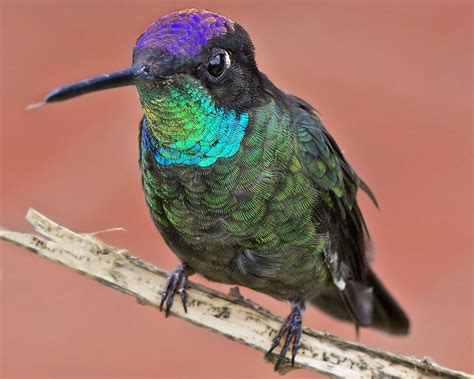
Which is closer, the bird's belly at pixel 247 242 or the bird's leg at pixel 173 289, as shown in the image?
the bird's belly at pixel 247 242

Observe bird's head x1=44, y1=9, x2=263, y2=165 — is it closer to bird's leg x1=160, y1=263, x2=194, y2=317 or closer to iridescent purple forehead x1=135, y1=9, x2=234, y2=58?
iridescent purple forehead x1=135, y1=9, x2=234, y2=58

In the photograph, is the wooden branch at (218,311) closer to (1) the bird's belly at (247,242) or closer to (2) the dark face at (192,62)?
(1) the bird's belly at (247,242)

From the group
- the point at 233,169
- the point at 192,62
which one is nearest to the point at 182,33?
the point at 192,62

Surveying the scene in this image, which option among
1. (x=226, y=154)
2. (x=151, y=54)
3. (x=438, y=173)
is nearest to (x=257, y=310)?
(x=226, y=154)

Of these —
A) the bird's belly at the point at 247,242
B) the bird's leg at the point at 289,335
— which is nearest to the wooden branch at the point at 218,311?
the bird's leg at the point at 289,335

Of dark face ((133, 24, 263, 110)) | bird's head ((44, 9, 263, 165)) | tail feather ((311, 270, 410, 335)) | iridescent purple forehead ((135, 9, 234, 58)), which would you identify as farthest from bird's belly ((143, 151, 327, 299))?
tail feather ((311, 270, 410, 335))

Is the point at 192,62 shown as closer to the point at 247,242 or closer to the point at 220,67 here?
the point at 220,67

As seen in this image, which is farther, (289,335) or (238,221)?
(289,335)
